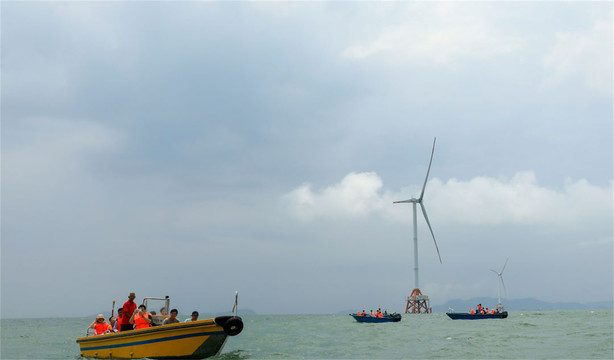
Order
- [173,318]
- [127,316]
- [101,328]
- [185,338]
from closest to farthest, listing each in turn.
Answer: [185,338], [173,318], [127,316], [101,328]

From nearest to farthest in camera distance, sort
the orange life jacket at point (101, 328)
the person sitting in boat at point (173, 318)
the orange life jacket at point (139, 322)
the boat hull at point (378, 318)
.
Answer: the person sitting in boat at point (173, 318)
the orange life jacket at point (139, 322)
the orange life jacket at point (101, 328)
the boat hull at point (378, 318)

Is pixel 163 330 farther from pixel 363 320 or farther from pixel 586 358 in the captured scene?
pixel 363 320

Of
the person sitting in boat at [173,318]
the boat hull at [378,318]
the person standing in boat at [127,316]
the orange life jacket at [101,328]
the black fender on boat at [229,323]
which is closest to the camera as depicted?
the black fender on boat at [229,323]

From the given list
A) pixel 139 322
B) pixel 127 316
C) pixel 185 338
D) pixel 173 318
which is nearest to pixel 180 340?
pixel 185 338

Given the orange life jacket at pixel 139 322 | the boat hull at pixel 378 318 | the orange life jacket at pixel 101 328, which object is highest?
the orange life jacket at pixel 139 322

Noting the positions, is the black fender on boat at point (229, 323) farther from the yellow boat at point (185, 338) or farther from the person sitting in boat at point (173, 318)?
the person sitting in boat at point (173, 318)

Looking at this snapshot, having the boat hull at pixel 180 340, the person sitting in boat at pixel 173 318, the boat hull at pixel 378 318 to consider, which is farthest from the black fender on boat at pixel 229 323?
the boat hull at pixel 378 318

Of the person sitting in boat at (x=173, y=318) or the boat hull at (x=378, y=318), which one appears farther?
the boat hull at (x=378, y=318)

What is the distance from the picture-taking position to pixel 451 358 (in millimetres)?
27047

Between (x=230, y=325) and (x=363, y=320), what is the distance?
6687cm

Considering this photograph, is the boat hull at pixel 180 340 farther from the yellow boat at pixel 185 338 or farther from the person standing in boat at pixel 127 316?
the person standing in boat at pixel 127 316

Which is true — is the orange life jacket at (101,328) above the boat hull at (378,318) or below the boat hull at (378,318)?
above

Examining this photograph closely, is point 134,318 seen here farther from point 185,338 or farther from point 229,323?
point 229,323

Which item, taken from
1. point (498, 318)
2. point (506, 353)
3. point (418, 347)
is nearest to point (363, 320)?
point (498, 318)
